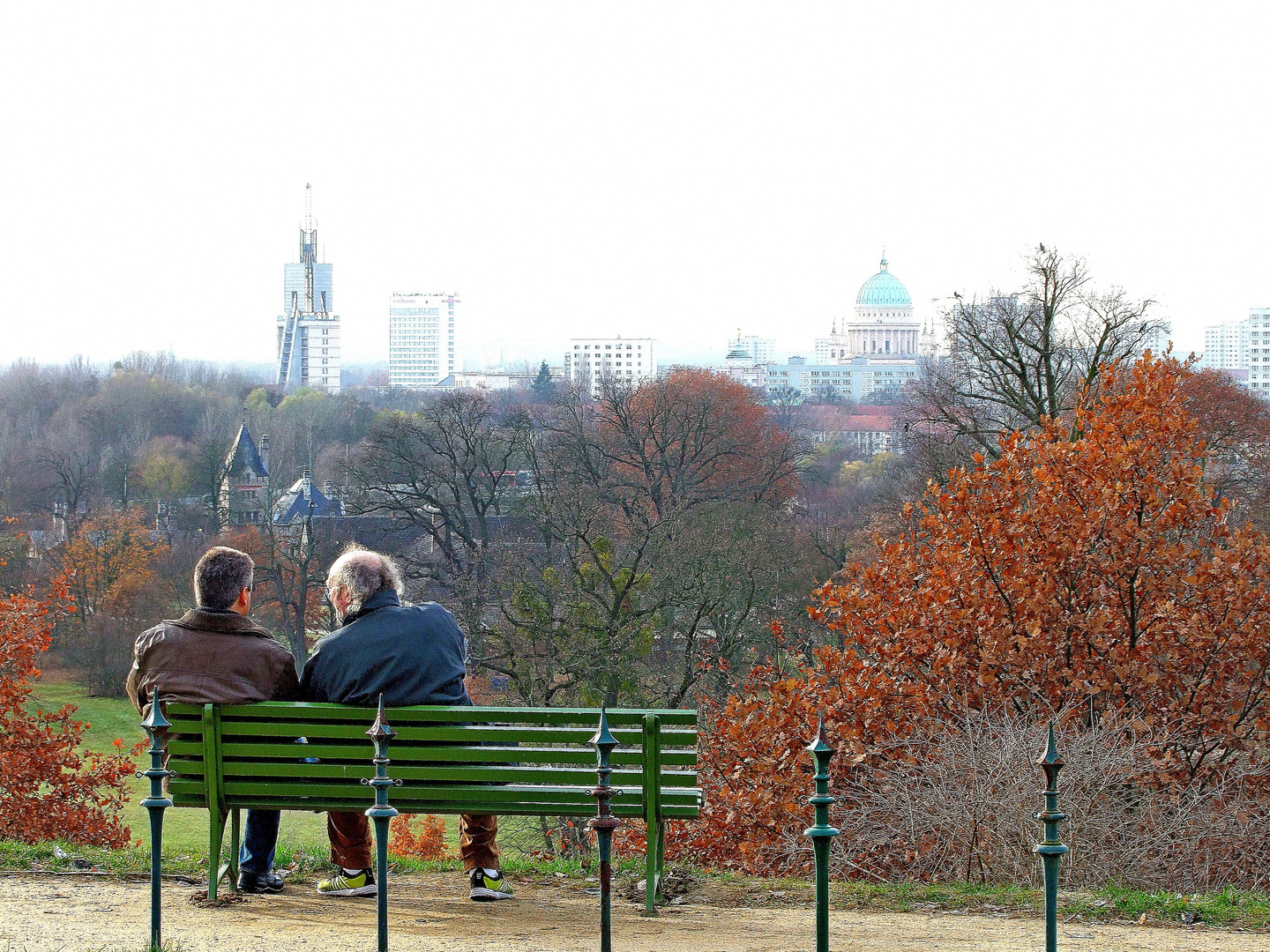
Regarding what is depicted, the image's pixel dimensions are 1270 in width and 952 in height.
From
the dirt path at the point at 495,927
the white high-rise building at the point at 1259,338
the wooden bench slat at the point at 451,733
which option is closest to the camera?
the dirt path at the point at 495,927

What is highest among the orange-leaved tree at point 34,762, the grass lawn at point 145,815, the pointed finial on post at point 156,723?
the pointed finial on post at point 156,723

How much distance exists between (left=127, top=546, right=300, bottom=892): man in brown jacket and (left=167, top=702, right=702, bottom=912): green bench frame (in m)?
0.12

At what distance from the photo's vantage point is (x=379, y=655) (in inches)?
259

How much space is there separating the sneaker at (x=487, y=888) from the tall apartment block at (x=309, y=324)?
169266 millimetres

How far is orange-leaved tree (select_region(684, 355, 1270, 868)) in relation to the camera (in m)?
10.3

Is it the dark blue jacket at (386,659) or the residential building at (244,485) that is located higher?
the residential building at (244,485)

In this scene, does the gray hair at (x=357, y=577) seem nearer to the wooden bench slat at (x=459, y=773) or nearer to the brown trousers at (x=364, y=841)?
the wooden bench slat at (x=459, y=773)

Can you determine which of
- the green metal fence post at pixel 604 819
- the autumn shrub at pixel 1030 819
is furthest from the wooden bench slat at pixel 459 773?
the autumn shrub at pixel 1030 819

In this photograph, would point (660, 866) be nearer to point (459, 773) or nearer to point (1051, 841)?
point (459, 773)

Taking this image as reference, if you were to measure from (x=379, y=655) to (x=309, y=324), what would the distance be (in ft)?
592

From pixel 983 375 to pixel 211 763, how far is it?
898 inches

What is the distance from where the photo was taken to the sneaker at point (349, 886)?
691 centimetres

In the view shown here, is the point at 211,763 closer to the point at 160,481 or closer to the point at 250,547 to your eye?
the point at 250,547

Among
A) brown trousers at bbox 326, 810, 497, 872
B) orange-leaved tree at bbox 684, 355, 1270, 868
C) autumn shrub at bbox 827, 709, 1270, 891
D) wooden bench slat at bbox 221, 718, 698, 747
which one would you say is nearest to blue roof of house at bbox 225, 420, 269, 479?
orange-leaved tree at bbox 684, 355, 1270, 868
